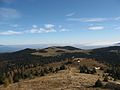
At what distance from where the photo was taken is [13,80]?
64.7m

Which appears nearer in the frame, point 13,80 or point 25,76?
point 13,80

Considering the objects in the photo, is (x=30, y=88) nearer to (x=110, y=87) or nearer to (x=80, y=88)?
(x=80, y=88)

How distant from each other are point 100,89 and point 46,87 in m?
10.1

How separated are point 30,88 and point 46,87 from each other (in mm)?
3011

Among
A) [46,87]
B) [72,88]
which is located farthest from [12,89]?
[72,88]

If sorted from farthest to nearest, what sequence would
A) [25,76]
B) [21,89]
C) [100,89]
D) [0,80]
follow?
[25,76], [0,80], [21,89], [100,89]

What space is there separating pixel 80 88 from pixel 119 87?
21.8 feet

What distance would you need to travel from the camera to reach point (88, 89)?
42.9 meters

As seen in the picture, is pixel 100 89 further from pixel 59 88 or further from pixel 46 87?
pixel 46 87

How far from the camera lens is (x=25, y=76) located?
2950 inches

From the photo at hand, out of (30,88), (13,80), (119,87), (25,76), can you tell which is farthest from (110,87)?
(25,76)

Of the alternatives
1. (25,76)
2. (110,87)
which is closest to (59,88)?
(110,87)

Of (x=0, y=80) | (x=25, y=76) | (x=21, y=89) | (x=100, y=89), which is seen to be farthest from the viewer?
(x=25, y=76)

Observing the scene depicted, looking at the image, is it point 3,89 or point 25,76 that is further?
point 25,76
